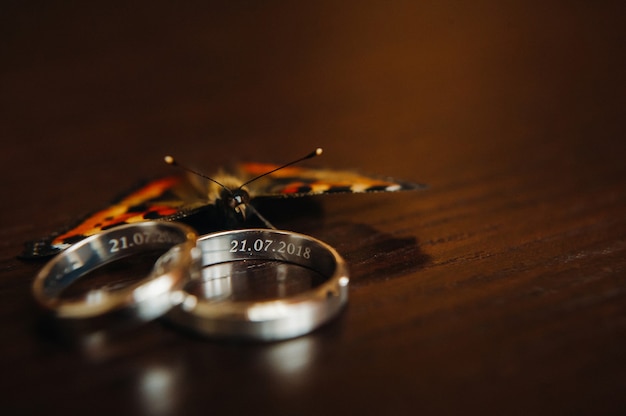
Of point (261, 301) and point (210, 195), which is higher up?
point (210, 195)

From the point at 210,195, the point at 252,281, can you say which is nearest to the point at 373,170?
the point at 210,195

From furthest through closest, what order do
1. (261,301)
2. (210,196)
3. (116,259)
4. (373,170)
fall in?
(373,170), (210,196), (116,259), (261,301)

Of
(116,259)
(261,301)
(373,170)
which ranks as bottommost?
(261,301)

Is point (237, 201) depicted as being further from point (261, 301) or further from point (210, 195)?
point (261, 301)

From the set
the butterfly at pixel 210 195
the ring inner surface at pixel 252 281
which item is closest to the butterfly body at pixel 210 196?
the butterfly at pixel 210 195

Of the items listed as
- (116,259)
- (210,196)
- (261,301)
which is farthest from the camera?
(210,196)

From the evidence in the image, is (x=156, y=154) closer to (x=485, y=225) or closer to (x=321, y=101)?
(x=321, y=101)

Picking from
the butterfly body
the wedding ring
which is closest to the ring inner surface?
the wedding ring
